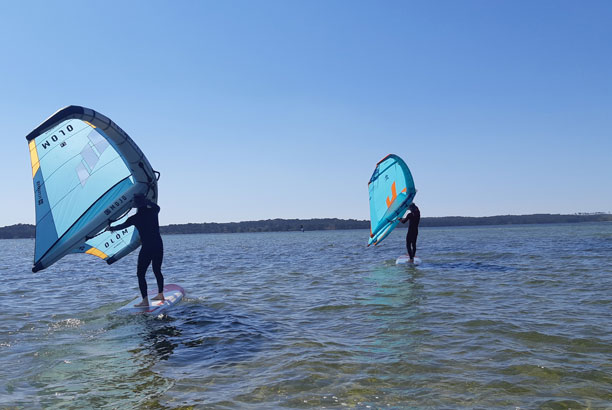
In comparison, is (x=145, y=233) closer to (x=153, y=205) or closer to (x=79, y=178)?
(x=153, y=205)

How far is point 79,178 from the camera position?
33.3 feet

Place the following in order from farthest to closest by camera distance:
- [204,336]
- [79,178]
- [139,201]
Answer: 1. [79,178]
2. [139,201]
3. [204,336]

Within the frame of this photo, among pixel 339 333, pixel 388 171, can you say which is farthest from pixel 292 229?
pixel 339 333

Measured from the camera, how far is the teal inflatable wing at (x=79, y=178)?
9.20 meters

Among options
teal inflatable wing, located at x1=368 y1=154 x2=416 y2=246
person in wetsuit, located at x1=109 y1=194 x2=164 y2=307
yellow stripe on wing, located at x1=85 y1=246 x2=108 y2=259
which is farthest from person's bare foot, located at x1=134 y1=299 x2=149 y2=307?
teal inflatable wing, located at x1=368 y1=154 x2=416 y2=246

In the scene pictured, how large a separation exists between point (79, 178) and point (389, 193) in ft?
45.5

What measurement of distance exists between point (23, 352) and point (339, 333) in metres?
5.23

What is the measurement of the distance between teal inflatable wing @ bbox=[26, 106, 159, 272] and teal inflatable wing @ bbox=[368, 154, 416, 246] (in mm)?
12059

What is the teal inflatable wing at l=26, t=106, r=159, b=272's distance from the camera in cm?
920

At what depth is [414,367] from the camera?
5.81m

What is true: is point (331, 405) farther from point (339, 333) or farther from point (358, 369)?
point (339, 333)

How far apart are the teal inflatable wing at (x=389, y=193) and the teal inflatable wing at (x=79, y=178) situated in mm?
12059

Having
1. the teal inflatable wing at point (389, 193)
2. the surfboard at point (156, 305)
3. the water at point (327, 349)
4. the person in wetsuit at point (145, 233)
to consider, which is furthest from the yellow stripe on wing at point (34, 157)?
the teal inflatable wing at point (389, 193)

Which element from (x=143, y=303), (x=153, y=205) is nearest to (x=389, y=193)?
(x=153, y=205)
